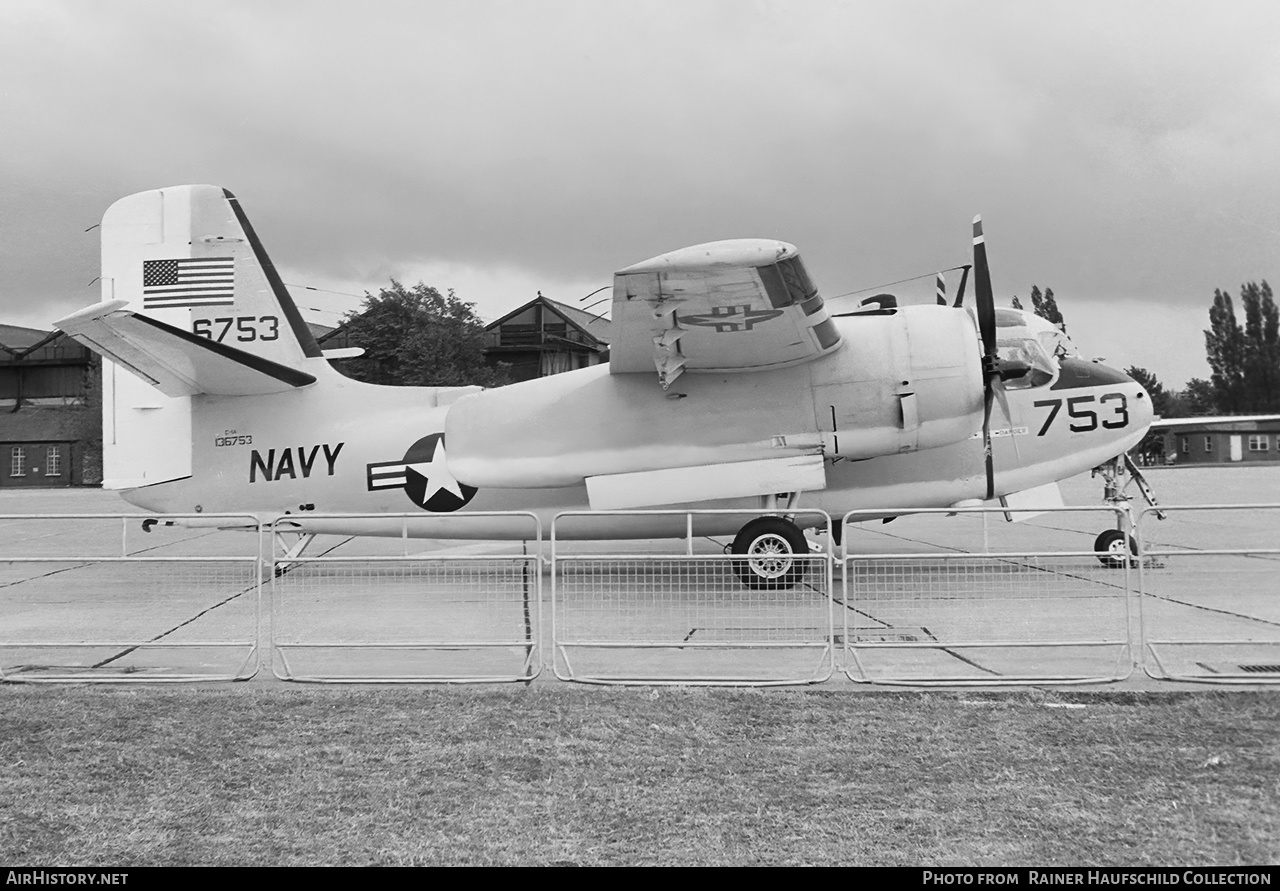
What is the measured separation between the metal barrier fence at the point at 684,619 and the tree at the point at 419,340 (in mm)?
47906

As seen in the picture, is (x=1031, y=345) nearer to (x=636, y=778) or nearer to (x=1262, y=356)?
(x=636, y=778)

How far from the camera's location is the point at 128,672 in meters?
7.18

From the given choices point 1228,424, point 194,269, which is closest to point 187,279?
point 194,269

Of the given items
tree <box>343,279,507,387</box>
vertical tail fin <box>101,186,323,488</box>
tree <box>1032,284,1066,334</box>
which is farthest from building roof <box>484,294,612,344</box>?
vertical tail fin <box>101,186,323,488</box>

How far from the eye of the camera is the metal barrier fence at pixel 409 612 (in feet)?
22.6

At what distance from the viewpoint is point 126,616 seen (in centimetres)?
789

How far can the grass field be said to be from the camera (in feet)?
13.0

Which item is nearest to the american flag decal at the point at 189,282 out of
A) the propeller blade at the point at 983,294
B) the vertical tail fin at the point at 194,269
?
the vertical tail fin at the point at 194,269

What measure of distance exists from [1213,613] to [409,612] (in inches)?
222

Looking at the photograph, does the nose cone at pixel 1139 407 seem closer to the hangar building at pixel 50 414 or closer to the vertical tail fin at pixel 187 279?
the vertical tail fin at pixel 187 279

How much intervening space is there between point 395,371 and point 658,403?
156 ft

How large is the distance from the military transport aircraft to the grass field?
4.62 metres

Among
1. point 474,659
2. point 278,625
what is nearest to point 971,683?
point 474,659
